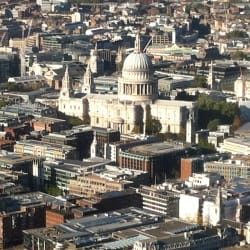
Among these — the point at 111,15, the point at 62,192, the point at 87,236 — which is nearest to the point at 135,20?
the point at 111,15

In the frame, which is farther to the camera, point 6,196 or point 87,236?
point 6,196

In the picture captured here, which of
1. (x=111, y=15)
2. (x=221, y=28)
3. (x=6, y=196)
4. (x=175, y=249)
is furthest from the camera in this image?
(x=111, y=15)

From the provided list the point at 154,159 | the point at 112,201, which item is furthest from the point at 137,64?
the point at 112,201

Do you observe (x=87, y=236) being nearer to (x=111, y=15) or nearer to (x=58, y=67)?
(x=58, y=67)

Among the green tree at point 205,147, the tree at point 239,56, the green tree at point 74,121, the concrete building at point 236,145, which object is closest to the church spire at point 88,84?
the green tree at point 74,121

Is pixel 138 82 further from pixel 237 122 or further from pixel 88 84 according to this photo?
pixel 237 122

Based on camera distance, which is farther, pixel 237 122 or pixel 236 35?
pixel 236 35

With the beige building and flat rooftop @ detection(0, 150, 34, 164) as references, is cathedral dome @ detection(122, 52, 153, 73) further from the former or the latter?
the beige building

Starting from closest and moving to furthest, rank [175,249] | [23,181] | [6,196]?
[175,249]
[6,196]
[23,181]
